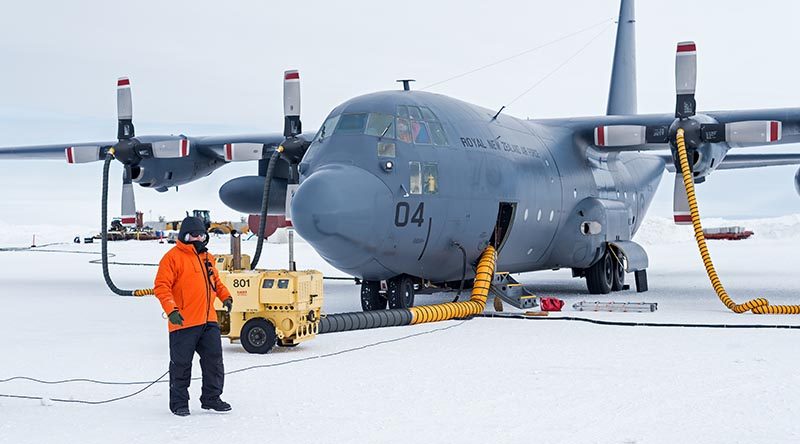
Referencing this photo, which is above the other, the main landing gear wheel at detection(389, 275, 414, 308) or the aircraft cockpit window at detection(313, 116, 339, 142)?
the aircraft cockpit window at detection(313, 116, 339, 142)

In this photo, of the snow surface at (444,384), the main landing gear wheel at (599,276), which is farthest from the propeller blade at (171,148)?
the main landing gear wheel at (599,276)

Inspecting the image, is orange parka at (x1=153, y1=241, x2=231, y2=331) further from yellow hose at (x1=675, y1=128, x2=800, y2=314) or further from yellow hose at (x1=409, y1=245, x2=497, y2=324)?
yellow hose at (x1=675, y1=128, x2=800, y2=314)

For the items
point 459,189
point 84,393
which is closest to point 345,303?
point 459,189


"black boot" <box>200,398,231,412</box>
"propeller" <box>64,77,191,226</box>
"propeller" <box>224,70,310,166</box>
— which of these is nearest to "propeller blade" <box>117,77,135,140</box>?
"propeller" <box>64,77,191,226</box>

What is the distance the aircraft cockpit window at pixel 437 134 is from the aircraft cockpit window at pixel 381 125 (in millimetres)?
812

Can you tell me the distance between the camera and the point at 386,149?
13.7 meters

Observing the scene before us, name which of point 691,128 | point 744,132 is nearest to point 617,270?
point 691,128

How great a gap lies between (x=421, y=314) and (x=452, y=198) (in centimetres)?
206

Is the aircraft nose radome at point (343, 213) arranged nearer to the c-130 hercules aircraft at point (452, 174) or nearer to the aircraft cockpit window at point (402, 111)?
the c-130 hercules aircraft at point (452, 174)

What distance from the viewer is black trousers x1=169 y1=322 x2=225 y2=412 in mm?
7277

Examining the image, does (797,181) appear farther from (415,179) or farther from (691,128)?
(415,179)

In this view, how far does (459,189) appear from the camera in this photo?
1462 cm

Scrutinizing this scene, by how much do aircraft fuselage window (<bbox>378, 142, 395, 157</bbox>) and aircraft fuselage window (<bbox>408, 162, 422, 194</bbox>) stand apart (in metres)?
0.34

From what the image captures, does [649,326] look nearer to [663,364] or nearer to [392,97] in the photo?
[663,364]
